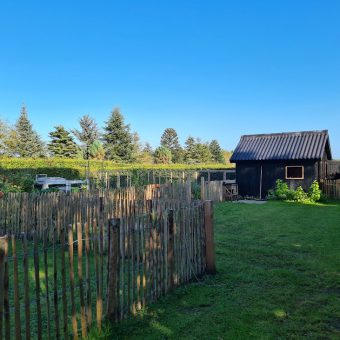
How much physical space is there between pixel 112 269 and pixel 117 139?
4822 cm

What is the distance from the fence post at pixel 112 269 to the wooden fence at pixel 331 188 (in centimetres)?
1870

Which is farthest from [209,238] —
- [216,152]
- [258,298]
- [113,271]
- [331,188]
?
[216,152]

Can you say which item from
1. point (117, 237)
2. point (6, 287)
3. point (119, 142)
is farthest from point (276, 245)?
point (119, 142)

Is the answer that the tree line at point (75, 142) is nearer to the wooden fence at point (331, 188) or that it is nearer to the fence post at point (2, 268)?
the wooden fence at point (331, 188)

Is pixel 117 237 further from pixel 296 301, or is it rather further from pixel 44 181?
pixel 44 181

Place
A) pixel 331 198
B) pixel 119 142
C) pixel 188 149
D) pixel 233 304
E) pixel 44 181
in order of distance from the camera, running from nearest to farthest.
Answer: pixel 233 304, pixel 44 181, pixel 331 198, pixel 119 142, pixel 188 149

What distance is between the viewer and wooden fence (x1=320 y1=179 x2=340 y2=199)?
784 inches

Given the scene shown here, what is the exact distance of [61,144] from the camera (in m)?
49.6

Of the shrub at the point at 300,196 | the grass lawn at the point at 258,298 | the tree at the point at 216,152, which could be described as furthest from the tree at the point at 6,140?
the tree at the point at 216,152

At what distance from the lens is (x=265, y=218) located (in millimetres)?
13102

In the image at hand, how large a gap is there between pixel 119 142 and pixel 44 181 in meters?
33.1

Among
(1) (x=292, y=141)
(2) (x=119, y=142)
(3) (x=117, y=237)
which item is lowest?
(3) (x=117, y=237)

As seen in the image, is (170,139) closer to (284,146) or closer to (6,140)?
(6,140)

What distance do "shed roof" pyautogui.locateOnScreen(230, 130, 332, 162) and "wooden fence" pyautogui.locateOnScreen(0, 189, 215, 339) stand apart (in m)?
16.5
